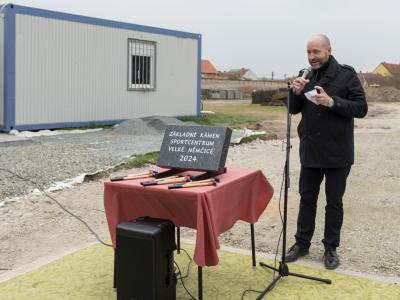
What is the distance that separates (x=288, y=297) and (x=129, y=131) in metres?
11.3

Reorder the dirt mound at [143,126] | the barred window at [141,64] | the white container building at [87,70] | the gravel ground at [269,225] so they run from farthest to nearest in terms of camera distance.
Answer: the barred window at [141,64]
the dirt mound at [143,126]
the white container building at [87,70]
the gravel ground at [269,225]

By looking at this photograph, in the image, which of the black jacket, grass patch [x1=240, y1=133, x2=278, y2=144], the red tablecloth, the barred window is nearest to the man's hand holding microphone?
the black jacket

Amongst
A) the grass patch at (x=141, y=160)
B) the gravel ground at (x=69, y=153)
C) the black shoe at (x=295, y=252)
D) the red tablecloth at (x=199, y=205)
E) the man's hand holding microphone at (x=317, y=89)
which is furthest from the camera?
the grass patch at (x=141, y=160)

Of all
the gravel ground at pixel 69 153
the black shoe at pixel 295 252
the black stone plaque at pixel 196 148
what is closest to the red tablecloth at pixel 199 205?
the black stone plaque at pixel 196 148

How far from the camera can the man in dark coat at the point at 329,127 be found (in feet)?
14.9

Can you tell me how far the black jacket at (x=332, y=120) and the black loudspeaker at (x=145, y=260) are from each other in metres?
1.65

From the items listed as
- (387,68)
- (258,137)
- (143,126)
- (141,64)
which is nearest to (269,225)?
(258,137)

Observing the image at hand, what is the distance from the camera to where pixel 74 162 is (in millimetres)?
9703

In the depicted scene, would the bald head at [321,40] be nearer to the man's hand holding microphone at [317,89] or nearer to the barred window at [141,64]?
the man's hand holding microphone at [317,89]

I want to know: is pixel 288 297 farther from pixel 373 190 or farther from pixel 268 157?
pixel 268 157

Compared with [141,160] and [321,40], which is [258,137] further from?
[321,40]

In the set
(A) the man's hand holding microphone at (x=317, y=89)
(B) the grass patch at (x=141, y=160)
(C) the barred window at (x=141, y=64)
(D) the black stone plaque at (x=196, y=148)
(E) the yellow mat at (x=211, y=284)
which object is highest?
(C) the barred window at (x=141, y=64)

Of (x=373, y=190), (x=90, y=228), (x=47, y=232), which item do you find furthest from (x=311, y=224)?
(x=373, y=190)

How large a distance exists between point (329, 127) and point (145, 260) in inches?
81.5
